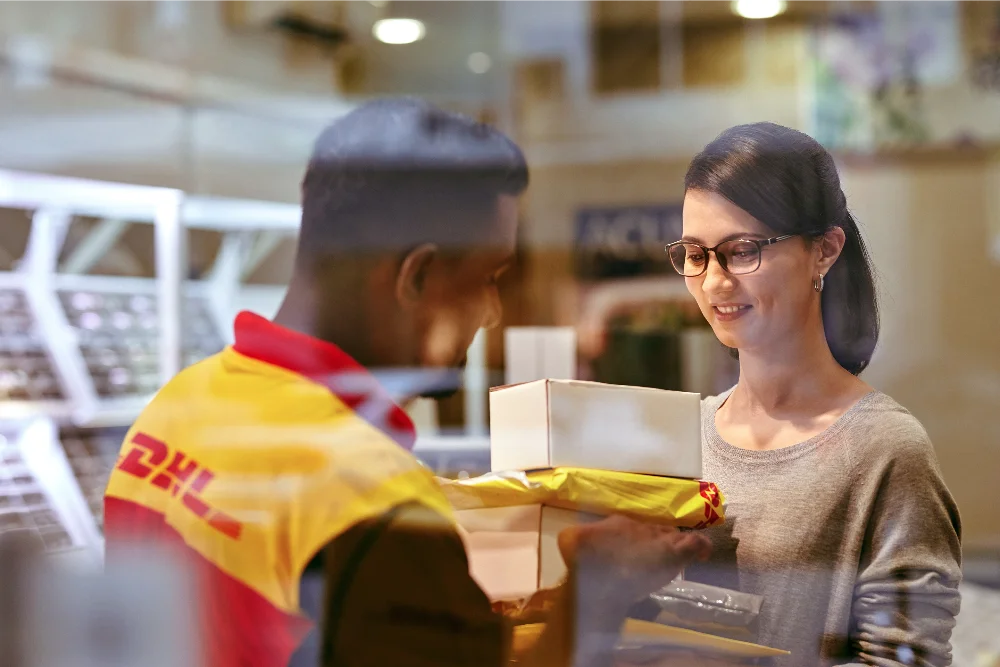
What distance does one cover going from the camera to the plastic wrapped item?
85cm

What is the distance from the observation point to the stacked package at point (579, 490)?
31.8 inches

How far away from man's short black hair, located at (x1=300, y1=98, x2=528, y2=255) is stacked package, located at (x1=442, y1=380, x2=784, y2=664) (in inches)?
7.4

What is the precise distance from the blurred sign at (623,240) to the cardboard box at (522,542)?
0.33 meters

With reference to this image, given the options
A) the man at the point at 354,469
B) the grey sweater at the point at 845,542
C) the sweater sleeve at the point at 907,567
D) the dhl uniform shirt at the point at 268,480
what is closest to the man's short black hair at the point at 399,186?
the man at the point at 354,469

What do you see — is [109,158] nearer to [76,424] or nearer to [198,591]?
[76,424]

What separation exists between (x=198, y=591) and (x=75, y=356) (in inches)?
17.9

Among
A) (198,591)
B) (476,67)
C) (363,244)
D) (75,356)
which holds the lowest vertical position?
(198,591)

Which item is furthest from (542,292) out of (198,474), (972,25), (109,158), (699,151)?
(972,25)

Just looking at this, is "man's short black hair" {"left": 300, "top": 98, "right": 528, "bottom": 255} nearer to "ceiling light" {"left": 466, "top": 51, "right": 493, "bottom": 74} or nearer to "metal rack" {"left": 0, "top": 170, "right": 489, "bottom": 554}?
"metal rack" {"left": 0, "top": 170, "right": 489, "bottom": 554}

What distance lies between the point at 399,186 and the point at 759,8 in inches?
30.9

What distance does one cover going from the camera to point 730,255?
33.2 inches

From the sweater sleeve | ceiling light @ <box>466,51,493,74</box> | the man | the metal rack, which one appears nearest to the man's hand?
the man

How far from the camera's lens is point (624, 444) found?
0.83 meters

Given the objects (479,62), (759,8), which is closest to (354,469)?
(479,62)
